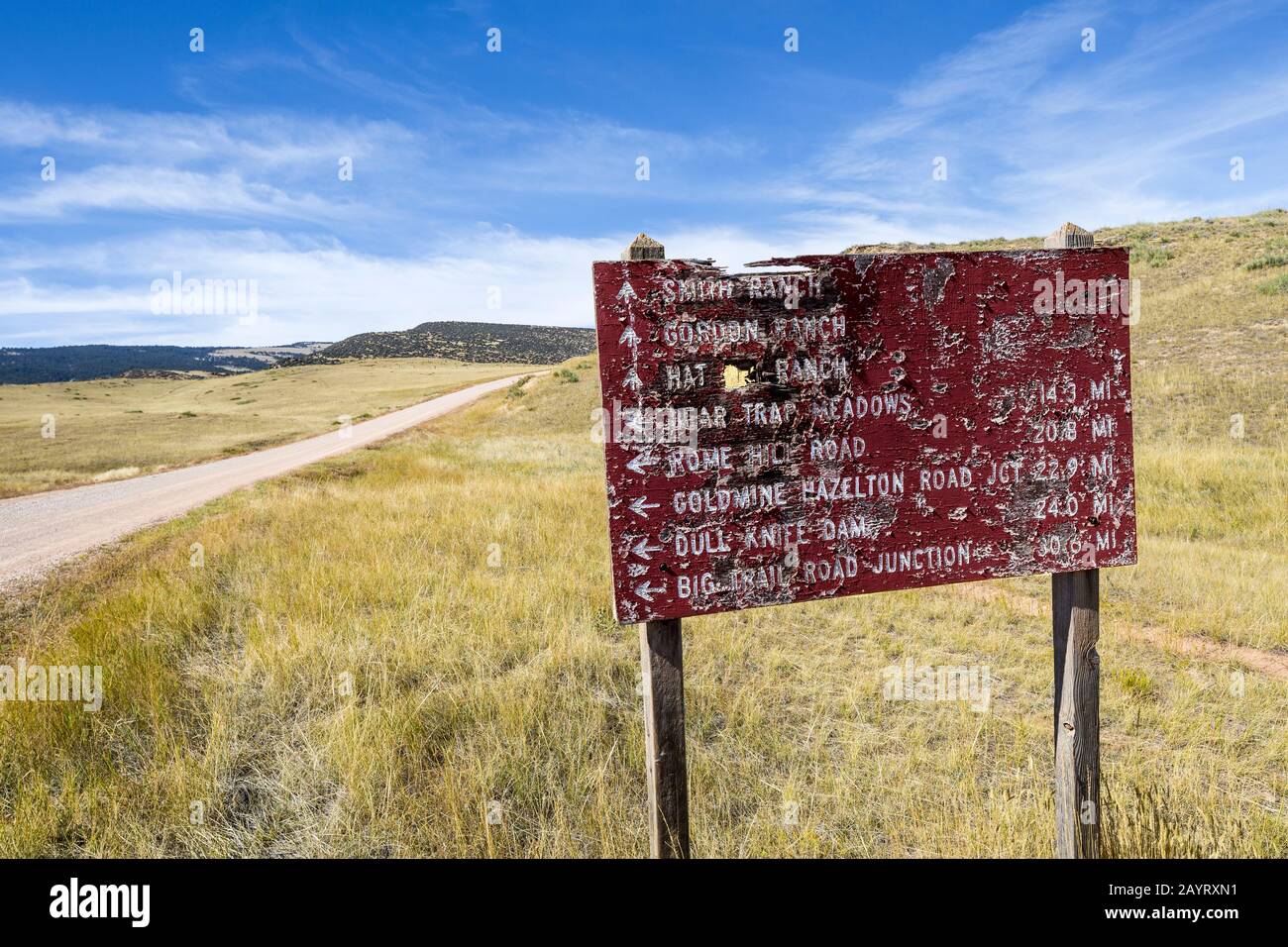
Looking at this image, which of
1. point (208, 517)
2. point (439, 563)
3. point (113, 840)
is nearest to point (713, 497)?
point (113, 840)

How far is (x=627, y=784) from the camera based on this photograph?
11.3 feet

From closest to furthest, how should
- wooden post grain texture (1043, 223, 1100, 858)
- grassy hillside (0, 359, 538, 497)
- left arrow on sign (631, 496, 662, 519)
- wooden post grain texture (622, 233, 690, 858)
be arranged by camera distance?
left arrow on sign (631, 496, 662, 519)
wooden post grain texture (622, 233, 690, 858)
wooden post grain texture (1043, 223, 1100, 858)
grassy hillside (0, 359, 538, 497)

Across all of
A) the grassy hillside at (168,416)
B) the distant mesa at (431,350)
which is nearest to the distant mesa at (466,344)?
the distant mesa at (431,350)

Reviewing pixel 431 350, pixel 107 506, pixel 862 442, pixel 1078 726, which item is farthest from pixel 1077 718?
pixel 431 350

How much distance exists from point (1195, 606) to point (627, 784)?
19.6 feet

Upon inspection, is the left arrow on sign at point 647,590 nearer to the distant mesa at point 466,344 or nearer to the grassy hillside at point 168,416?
the grassy hillside at point 168,416

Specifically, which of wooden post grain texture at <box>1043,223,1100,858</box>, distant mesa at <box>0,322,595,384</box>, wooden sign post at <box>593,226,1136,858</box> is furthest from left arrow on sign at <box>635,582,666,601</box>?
distant mesa at <box>0,322,595,384</box>

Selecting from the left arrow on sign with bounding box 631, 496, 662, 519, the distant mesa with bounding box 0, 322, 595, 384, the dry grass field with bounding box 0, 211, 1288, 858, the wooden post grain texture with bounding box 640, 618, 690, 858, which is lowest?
the dry grass field with bounding box 0, 211, 1288, 858

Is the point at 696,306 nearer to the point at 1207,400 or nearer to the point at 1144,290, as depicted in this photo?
the point at 1207,400

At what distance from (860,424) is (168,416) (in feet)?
163

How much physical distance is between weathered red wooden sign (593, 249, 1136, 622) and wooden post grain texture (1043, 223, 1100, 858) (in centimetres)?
14

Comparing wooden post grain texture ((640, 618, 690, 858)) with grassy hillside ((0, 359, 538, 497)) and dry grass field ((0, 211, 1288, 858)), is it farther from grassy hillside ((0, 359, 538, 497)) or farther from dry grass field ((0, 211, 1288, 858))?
grassy hillside ((0, 359, 538, 497))

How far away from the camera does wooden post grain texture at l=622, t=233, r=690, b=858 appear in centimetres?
237
